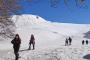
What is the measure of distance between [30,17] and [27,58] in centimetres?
9391

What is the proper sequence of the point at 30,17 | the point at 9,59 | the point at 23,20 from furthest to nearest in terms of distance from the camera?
the point at 30,17 < the point at 23,20 < the point at 9,59

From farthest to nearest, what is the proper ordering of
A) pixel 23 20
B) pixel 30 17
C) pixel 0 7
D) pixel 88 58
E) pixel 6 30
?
pixel 30 17, pixel 23 20, pixel 6 30, pixel 88 58, pixel 0 7

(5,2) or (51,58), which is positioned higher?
(5,2)

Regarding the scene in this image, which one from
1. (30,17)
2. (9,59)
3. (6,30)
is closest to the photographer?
(9,59)

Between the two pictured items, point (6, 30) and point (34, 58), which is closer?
point (34, 58)

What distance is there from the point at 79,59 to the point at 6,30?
12118 mm

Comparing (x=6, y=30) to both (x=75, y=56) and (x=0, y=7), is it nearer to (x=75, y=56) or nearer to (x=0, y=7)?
(x=75, y=56)

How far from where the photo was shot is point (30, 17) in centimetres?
11550

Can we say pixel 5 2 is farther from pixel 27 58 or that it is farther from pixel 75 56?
pixel 75 56

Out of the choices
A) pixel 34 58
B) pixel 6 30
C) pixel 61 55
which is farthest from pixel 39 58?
pixel 6 30

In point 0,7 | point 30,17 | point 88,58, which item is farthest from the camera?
point 30,17

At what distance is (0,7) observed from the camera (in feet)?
34.2

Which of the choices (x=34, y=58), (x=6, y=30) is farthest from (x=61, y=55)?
(x=6, y=30)

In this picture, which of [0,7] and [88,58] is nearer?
[0,7]
